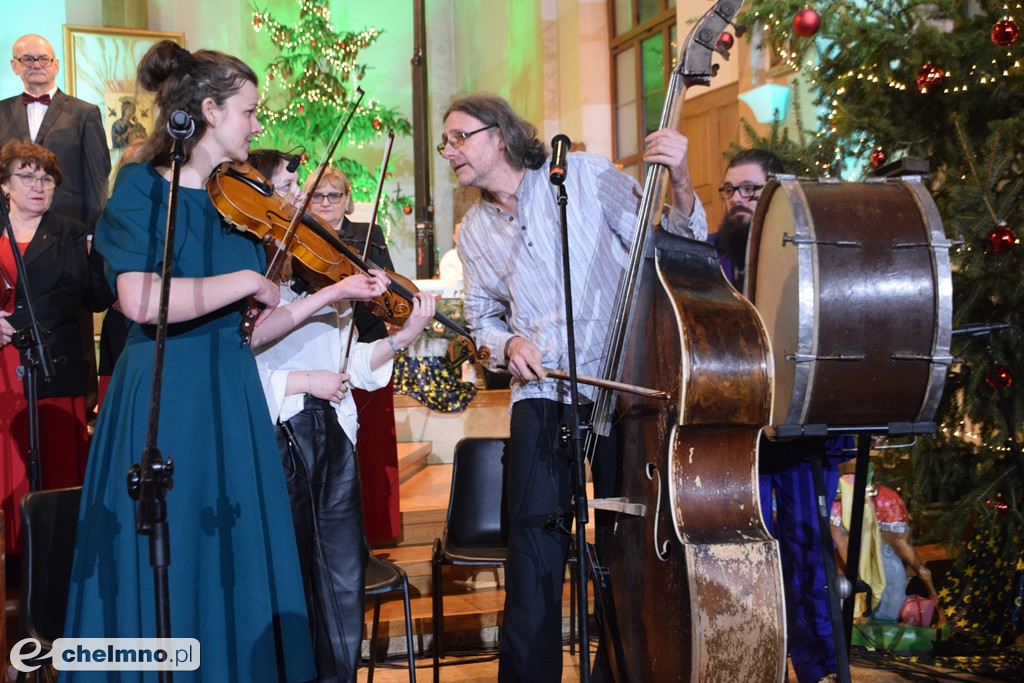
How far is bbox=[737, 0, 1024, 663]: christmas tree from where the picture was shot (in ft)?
11.8

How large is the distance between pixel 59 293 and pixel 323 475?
1803 mm

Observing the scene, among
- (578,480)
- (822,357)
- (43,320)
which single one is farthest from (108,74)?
(822,357)

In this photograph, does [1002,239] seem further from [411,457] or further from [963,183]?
[411,457]

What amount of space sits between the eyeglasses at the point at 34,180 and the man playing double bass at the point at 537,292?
210 cm

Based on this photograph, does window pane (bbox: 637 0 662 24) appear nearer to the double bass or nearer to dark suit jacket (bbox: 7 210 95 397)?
dark suit jacket (bbox: 7 210 95 397)

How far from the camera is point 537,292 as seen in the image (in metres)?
2.62

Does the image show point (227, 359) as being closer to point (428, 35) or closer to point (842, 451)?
point (842, 451)

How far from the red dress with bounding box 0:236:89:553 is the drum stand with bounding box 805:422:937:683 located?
2.88m

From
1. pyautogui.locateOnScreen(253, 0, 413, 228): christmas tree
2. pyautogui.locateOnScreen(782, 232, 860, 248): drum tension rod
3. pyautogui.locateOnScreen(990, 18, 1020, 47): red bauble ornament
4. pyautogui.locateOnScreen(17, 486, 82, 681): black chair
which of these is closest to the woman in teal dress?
pyautogui.locateOnScreen(17, 486, 82, 681): black chair

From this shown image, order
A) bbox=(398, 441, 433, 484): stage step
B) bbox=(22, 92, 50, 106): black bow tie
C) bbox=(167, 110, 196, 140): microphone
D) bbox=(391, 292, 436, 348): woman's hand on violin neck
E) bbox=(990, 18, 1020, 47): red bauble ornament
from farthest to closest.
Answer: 1. bbox=(22, 92, 50, 106): black bow tie
2. bbox=(398, 441, 433, 484): stage step
3. bbox=(990, 18, 1020, 47): red bauble ornament
4. bbox=(391, 292, 436, 348): woman's hand on violin neck
5. bbox=(167, 110, 196, 140): microphone

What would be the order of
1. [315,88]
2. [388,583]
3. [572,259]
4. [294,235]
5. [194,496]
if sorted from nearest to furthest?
1. [194,496]
2. [294,235]
3. [572,259]
4. [388,583]
5. [315,88]

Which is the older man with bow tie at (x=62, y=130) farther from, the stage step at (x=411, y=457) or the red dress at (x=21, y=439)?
the stage step at (x=411, y=457)

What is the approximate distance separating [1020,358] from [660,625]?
2280mm

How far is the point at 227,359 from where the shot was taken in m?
2.18
